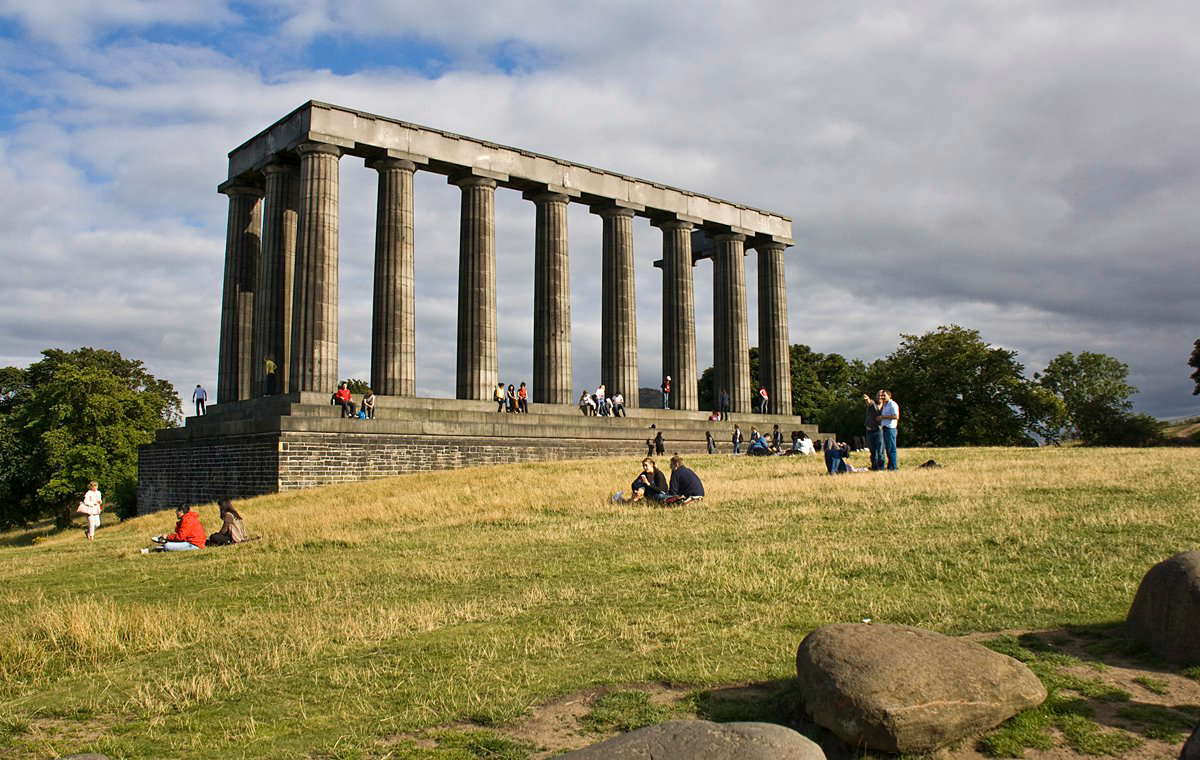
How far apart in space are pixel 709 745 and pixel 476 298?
40238 millimetres

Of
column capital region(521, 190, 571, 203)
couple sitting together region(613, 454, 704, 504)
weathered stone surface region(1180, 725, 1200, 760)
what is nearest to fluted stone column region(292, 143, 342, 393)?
column capital region(521, 190, 571, 203)

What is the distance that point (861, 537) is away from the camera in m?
16.6

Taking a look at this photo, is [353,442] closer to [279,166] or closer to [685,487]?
[279,166]

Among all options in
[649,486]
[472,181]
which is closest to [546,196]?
[472,181]

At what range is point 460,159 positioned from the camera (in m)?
45.7

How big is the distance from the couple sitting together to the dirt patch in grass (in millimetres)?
13560

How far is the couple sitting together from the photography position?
75.8ft

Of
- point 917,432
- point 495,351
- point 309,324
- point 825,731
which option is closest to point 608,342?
point 495,351

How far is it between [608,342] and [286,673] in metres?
41.1

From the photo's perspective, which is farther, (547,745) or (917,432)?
(917,432)

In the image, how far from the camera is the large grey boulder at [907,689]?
289 inches

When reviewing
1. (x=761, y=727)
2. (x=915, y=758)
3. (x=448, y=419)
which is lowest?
(x=915, y=758)

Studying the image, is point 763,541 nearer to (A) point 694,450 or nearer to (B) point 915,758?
(B) point 915,758

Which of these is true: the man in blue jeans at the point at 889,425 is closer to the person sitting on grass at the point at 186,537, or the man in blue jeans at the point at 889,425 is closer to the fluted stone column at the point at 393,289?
the person sitting on grass at the point at 186,537
